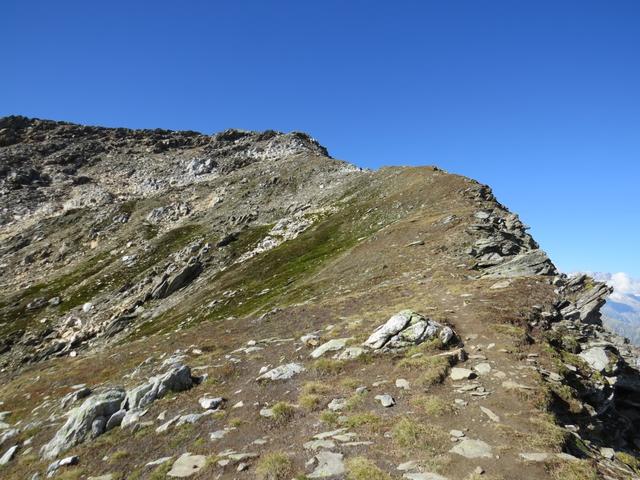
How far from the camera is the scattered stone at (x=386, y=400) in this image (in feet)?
45.1

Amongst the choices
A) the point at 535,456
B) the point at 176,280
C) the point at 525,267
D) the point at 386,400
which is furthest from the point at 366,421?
the point at 176,280

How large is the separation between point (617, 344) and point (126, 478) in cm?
2282

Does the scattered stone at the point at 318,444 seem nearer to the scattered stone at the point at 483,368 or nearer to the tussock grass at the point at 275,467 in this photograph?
the tussock grass at the point at 275,467

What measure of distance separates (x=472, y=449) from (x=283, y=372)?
364 inches

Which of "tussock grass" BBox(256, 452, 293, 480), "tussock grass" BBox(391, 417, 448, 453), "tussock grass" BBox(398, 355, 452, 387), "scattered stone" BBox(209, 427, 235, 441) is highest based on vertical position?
"tussock grass" BBox(398, 355, 452, 387)

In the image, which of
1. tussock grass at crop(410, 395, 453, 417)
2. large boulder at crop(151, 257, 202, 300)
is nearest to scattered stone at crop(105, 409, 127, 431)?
tussock grass at crop(410, 395, 453, 417)

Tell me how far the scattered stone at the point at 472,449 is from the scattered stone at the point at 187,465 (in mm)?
7485

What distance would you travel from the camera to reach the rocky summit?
11609 millimetres

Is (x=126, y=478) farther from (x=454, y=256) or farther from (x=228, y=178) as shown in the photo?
(x=228, y=178)

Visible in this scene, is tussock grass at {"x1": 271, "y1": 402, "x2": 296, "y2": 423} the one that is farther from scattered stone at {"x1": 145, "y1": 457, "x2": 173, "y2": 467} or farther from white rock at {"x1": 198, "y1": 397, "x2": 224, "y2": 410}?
scattered stone at {"x1": 145, "y1": 457, "x2": 173, "y2": 467}

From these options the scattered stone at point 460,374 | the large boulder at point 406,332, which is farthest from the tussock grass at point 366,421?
the large boulder at point 406,332

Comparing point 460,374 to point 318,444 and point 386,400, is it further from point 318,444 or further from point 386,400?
point 318,444

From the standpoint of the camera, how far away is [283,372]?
18.0 metres

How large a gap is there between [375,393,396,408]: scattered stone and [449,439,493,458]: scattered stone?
9.81ft
